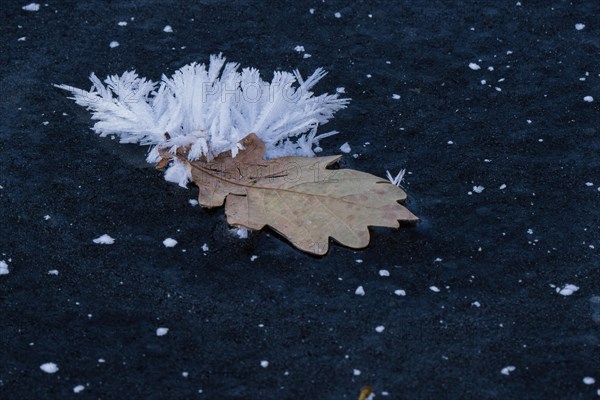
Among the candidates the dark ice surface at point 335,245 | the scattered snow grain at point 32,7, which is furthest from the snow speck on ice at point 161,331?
the scattered snow grain at point 32,7

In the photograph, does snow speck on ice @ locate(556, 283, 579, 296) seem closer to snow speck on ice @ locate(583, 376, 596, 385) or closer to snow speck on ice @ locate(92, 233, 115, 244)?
snow speck on ice @ locate(583, 376, 596, 385)

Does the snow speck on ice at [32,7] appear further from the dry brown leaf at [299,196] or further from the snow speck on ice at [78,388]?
the snow speck on ice at [78,388]

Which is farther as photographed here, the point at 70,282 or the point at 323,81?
the point at 323,81

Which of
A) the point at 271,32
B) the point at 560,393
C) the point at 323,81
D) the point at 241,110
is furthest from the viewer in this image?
the point at 271,32

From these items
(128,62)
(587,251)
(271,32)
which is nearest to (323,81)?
(271,32)

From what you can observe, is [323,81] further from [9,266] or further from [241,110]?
[9,266]

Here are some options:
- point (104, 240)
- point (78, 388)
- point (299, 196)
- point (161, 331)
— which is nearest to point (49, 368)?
point (78, 388)
